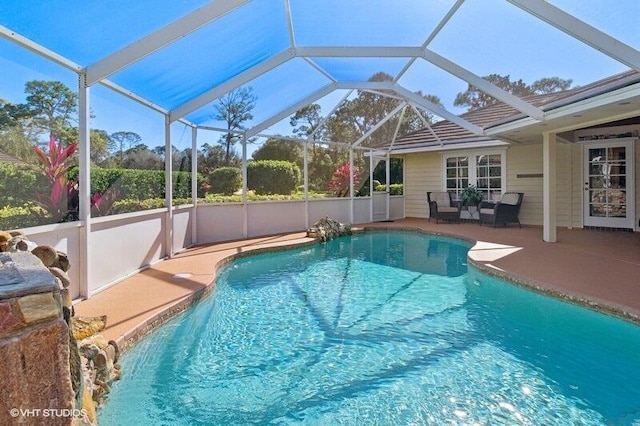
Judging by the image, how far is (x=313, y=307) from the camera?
484cm

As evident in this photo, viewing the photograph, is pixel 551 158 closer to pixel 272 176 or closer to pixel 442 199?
pixel 442 199

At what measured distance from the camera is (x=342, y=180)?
1261 centimetres

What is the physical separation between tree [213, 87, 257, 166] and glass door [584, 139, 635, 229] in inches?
348

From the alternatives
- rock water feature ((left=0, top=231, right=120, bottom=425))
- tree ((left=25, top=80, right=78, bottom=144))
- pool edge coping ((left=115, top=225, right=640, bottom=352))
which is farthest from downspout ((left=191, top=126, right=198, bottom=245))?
rock water feature ((left=0, top=231, right=120, bottom=425))

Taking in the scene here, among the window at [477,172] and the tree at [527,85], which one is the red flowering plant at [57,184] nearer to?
the tree at [527,85]

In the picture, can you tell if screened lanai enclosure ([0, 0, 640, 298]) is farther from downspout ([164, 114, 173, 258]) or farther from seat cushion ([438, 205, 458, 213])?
seat cushion ([438, 205, 458, 213])

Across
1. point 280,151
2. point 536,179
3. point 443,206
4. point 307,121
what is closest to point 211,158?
point 280,151

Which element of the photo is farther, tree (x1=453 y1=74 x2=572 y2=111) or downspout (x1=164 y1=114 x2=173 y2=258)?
downspout (x1=164 y1=114 x2=173 y2=258)

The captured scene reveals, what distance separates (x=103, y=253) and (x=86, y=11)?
2816 millimetres

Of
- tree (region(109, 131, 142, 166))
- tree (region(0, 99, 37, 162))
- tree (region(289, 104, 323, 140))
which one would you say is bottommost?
tree (region(0, 99, 37, 162))

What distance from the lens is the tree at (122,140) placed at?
17.6ft

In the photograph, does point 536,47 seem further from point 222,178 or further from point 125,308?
point 222,178

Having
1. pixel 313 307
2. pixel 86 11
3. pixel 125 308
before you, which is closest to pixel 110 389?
pixel 125 308

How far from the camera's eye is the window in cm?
1188
